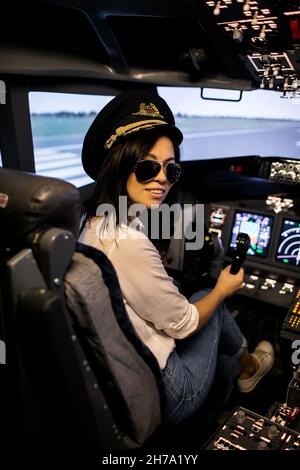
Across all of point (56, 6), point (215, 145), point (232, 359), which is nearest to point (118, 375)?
point (232, 359)

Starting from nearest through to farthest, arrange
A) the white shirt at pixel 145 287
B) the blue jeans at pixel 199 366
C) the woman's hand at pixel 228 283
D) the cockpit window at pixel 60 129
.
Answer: the white shirt at pixel 145 287, the blue jeans at pixel 199 366, the woman's hand at pixel 228 283, the cockpit window at pixel 60 129

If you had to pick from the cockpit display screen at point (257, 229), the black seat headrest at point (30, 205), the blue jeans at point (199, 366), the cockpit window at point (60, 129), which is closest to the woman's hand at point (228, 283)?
the blue jeans at point (199, 366)

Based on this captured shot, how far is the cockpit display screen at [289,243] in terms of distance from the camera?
2.28m

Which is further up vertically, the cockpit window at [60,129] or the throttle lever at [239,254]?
the cockpit window at [60,129]

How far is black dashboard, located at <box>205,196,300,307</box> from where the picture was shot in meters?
2.28

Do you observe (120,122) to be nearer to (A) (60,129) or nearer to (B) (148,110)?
(B) (148,110)

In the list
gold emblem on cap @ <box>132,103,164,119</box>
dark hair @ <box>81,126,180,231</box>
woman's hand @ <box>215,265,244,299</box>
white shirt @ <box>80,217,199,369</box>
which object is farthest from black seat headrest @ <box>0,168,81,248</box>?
woman's hand @ <box>215,265,244,299</box>

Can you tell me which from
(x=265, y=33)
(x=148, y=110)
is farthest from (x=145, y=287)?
(x=265, y=33)

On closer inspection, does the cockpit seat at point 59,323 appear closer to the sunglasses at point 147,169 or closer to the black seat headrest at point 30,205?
the black seat headrest at point 30,205

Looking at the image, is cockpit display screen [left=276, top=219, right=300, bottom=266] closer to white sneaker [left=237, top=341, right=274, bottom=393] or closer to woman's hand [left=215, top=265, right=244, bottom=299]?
white sneaker [left=237, top=341, right=274, bottom=393]

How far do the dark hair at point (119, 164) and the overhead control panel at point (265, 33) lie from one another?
697mm

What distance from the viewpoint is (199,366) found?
1.36 meters

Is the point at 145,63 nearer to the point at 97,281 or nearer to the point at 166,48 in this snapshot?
the point at 166,48

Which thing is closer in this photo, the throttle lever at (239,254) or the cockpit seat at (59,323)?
the cockpit seat at (59,323)
